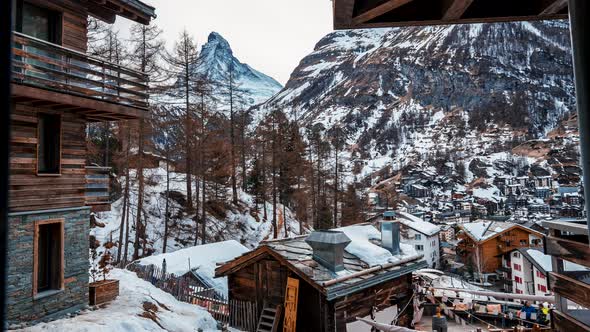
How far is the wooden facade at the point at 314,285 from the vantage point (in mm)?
11031

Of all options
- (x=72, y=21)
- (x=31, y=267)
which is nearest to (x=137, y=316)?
(x=31, y=267)

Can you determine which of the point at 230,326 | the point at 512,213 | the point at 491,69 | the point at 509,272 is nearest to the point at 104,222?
the point at 230,326

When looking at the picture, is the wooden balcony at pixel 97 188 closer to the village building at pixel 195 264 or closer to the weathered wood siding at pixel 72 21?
the weathered wood siding at pixel 72 21

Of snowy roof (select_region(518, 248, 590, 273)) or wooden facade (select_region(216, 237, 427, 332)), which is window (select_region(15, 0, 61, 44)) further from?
snowy roof (select_region(518, 248, 590, 273))

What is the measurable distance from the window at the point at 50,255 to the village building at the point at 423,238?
47193 millimetres

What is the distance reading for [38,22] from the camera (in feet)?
30.3

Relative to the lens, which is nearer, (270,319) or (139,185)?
(270,319)

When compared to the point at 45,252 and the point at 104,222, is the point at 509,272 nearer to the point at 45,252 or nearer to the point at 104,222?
the point at 104,222

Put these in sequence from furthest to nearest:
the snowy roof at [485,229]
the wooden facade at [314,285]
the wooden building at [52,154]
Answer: the snowy roof at [485,229]
the wooden facade at [314,285]
the wooden building at [52,154]

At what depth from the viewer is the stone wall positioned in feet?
26.8

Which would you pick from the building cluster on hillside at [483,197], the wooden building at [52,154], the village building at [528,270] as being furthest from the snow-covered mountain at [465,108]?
the wooden building at [52,154]

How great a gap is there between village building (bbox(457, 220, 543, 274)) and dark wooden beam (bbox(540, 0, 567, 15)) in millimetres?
46782

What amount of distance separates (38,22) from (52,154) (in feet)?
11.2

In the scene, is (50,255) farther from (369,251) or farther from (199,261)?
(369,251)
